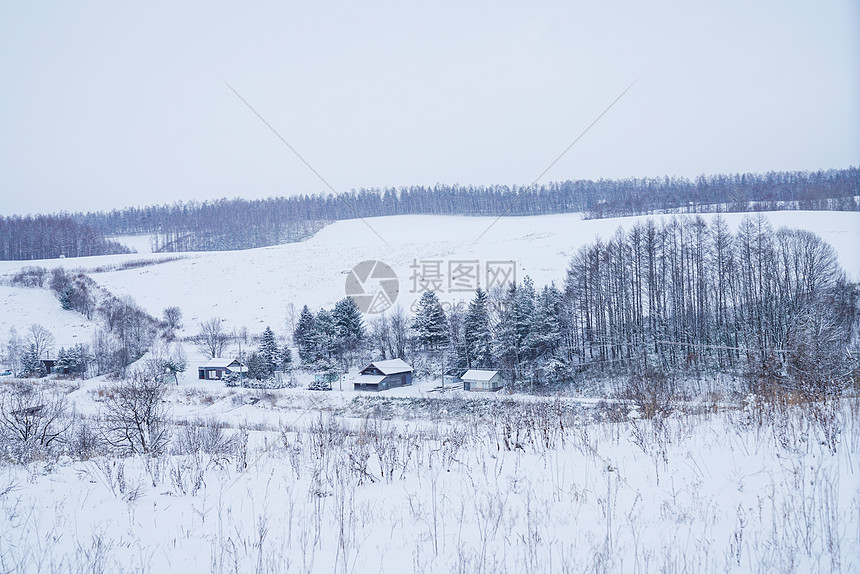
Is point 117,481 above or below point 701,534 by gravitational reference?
below

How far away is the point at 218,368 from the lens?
121ft

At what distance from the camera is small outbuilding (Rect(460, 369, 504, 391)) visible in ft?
99.9

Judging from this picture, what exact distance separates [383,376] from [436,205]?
259 feet

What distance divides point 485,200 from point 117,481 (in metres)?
104

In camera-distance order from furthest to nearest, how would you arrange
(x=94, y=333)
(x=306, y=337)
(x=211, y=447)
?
(x=94, y=333)
(x=306, y=337)
(x=211, y=447)

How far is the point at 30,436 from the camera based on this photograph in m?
7.51

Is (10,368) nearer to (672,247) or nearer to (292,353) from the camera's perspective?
(292,353)

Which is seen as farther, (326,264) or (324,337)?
(326,264)

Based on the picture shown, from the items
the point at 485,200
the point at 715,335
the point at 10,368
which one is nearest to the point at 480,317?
the point at 715,335

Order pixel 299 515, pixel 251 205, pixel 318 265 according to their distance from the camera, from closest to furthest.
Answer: pixel 299 515, pixel 318 265, pixel 251 205

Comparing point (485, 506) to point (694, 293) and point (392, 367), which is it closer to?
point (392, 367)

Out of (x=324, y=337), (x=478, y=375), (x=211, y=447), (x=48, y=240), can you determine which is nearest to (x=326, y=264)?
(x=324, y=337)

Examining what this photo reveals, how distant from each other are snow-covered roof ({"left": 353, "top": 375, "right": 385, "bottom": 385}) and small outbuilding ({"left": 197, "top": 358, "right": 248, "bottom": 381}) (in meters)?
10.5

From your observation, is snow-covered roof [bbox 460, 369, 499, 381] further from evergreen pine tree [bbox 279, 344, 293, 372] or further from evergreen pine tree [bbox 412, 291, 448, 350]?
evergreen pine tree [bbox 279, 344, 293, 372]
